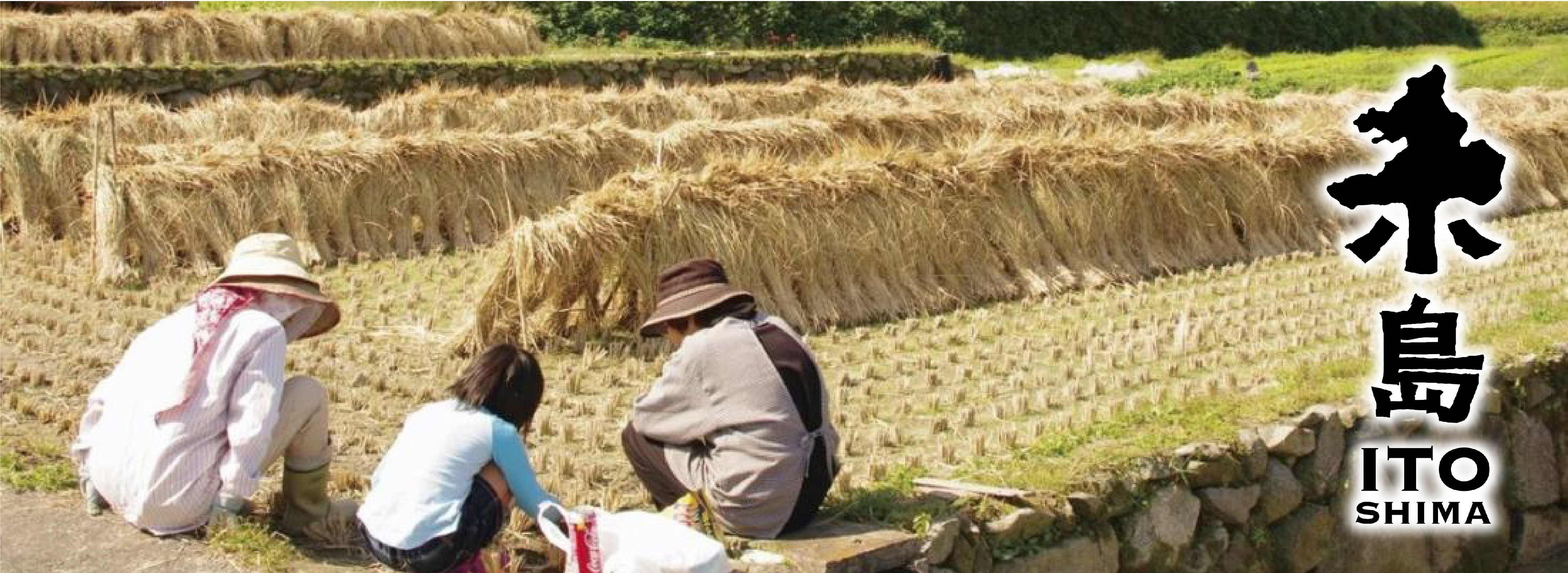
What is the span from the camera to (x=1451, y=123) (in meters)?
11.3

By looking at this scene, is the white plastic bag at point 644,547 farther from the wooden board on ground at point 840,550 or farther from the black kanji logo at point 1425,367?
the black kanji logo at point 1425,367

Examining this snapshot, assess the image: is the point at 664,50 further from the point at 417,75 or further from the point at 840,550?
the point at 840,550

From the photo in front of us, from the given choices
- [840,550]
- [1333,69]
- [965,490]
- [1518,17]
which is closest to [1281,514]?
[965,490]

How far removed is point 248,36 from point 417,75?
2308 millimetres

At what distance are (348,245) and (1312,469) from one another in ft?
21.5

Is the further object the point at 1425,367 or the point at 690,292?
the point at 1425,367

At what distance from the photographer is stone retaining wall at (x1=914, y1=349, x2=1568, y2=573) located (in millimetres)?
5789

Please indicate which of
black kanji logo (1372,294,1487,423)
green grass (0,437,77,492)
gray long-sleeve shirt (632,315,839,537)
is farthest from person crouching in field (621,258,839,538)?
black kanji logo (1372,294,1487,423)

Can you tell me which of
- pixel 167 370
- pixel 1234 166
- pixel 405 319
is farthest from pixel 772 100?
pixel 167 370

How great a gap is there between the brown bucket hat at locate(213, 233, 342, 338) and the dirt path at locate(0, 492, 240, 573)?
79 cm

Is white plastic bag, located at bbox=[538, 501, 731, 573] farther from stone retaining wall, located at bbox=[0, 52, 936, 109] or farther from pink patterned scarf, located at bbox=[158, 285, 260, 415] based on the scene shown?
stone retaining wall, located at bbox=[0, 52, 936, 109]

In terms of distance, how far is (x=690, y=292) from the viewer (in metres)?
5.45

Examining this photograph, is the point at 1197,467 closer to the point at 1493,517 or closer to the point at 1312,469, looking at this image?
the point at 1312,469

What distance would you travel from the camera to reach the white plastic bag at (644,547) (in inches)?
183
